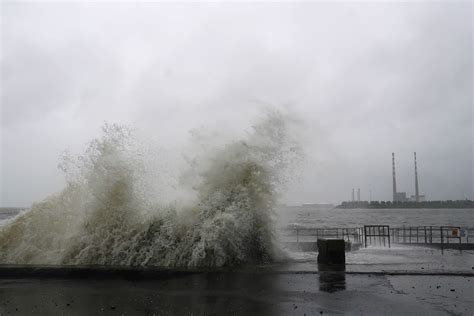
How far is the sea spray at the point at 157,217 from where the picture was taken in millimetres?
13117

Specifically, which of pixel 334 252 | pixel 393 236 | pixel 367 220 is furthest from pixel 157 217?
pixel 367 220

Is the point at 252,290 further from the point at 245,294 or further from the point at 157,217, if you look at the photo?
the point at 157,217

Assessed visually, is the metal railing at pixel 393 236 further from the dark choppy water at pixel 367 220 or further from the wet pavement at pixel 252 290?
the wet pavement at pixel 252 290

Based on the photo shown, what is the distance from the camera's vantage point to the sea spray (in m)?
13.1

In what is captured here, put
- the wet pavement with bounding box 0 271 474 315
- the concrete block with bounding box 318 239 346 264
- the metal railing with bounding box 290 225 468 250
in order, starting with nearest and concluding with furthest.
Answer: the wet pavement with bounding box 0 271 474 315 < the concrete block with bounding box 318 239 346 264 < the metal railing with bounding box 290 225 468 250

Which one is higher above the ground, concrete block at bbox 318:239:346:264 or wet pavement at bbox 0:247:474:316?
concrete block at bbox 318:239:346:264

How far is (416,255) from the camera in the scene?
14.2 m

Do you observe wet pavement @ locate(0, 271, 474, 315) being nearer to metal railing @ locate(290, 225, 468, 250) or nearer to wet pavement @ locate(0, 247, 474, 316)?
wet pavement @ locate(0, 247, 474, 316)

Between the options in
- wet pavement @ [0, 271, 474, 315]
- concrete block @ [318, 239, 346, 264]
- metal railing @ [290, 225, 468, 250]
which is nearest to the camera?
wet pavement @ [0, 271, 474, 315]

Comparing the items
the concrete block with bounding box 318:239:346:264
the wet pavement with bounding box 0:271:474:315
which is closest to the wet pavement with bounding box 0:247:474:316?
the wet pavement with bounding box 0:271:474:315

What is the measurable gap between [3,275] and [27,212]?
18.5 ft

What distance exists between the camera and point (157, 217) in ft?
47.2

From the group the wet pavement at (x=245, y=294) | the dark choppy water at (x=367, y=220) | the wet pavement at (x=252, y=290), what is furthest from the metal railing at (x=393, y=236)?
the wet pavement at (x=245, y=294)

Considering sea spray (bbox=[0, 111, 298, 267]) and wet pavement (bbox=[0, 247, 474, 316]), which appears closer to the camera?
wet pavement (bbox=[0, 247, 474, 316])
